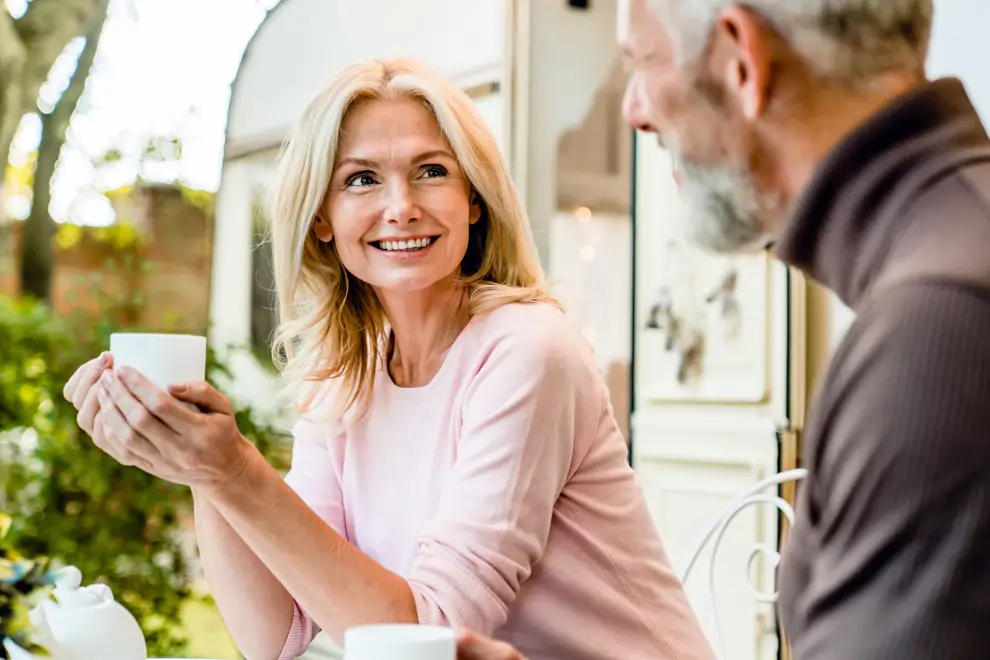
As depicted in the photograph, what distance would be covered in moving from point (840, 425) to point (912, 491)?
0.06 metres

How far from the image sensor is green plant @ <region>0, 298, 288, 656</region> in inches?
146

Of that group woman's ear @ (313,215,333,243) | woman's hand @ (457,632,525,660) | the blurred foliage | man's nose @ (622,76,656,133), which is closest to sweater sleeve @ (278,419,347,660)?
woman's ear @ (313,215,333,243)

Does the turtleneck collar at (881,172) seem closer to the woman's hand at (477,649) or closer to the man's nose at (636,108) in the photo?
the man's nose at (636,108)

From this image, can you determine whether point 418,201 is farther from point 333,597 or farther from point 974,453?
point 974,453

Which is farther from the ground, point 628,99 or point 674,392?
point 628,99

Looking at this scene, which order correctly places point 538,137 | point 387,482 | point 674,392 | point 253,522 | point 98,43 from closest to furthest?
1. point 253,522
2. point 387,482
3. point 674,392
4. point 538,137
5. point 98,43

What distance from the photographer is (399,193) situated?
1.49 meters

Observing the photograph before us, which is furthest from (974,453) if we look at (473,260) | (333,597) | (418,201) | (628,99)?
(473,260)

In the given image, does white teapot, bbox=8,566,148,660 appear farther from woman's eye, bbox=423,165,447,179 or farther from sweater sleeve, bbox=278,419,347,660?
woman's eye, bbox=423,165,447,179

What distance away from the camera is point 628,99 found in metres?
0.84

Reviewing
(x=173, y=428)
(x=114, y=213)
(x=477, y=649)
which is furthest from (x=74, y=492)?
(x=477, y=649)

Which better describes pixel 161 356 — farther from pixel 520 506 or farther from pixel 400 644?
pixel 400 644

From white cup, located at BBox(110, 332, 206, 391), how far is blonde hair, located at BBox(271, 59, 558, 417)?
0.40 metres

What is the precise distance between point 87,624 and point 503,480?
0.46 m
